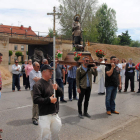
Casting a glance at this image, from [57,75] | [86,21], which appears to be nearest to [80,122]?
[57,75]

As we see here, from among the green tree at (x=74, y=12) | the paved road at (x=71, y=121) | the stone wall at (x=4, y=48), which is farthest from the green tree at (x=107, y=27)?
the paved road at (x=71, y=121)

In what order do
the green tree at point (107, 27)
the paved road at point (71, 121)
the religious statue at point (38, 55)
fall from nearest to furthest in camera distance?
1. the paved road at point (71, 121)
2. the religious statue at point (38, 55)
3. the green tree at point (107, 27)

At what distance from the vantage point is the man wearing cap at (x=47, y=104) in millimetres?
3047

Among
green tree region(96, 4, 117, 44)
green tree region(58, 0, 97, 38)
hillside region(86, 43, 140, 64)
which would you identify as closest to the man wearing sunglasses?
green tree region(58, 0, 97, 38)

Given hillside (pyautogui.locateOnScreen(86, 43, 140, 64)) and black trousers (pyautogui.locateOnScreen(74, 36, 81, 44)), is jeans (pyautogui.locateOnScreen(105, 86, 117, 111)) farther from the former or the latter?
hillside (pyautogui.locateOnScreen(86, 43, 140, 64))

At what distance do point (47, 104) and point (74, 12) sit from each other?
34.8 metres

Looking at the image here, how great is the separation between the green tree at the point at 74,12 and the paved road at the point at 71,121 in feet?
98.4

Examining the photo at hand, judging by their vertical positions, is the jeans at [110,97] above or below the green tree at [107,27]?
below

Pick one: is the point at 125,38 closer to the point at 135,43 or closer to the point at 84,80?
the point at 135,43

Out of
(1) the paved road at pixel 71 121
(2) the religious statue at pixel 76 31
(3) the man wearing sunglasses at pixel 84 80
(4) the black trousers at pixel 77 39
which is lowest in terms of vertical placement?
(1) the paved road at pixel 71 121

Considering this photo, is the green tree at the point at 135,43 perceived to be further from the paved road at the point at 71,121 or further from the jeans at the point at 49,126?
the jeans at the point at 49,126

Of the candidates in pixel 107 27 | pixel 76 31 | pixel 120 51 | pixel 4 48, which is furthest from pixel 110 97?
pixel 107 27

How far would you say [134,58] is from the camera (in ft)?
138

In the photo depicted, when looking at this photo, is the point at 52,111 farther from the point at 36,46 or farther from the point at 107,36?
the point at 107,36
